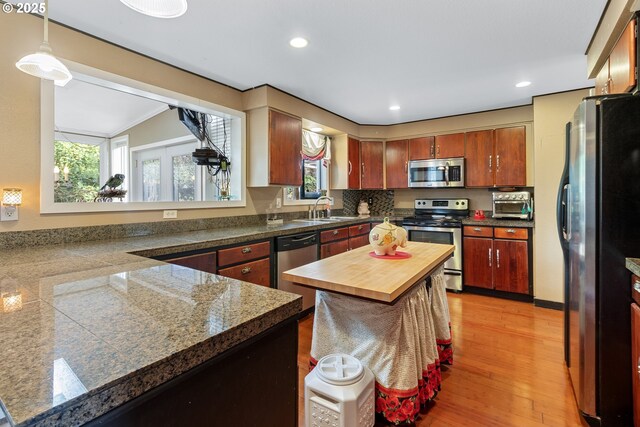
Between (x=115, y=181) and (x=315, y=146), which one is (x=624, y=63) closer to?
(x=315, y=146)

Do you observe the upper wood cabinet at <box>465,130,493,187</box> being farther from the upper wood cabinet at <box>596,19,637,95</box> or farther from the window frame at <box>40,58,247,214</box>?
the window frame at <box>40,58,247,214</box>

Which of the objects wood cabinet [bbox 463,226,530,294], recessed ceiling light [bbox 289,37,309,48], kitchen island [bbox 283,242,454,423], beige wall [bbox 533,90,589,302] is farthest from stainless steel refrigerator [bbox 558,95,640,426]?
wood cabinet [bbox 463,226,530,294]

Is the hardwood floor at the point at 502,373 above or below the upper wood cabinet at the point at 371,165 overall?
below

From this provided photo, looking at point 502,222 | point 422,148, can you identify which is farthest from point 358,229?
point 502,222

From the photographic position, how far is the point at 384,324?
5.20 feet

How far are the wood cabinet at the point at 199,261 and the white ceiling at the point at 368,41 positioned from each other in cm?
158

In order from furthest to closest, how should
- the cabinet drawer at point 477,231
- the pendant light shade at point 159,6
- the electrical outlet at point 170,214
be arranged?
the cabinet drawer at point 477,231
the electrical outlet at point 170,214
the pendant light shade at point 159,6

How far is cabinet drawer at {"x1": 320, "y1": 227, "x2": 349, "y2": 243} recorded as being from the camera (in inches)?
136

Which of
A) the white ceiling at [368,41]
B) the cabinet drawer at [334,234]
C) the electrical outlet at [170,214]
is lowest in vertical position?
the cabinet drawer at [334,234]

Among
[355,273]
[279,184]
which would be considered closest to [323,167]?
[279,184]

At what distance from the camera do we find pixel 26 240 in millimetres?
1911

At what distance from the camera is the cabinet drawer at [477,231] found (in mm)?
3757

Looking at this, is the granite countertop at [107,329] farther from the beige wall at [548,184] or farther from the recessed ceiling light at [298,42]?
the beige wall at [548,184]

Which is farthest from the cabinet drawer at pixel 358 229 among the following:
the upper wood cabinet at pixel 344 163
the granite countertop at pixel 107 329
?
the granite countertop at pixel 107 329
